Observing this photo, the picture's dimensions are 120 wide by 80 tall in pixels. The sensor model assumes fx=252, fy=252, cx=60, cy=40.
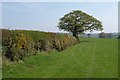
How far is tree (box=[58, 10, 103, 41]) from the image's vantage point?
221 feet

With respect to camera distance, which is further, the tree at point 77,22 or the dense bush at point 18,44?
the tree at point 77,22

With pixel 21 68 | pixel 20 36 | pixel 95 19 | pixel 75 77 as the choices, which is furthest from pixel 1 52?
pixel 95 19

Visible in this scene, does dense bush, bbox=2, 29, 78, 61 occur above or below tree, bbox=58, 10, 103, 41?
below

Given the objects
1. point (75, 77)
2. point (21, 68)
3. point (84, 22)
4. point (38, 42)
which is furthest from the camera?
point (84, 22)

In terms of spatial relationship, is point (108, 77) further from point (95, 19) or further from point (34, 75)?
point (95, 19)

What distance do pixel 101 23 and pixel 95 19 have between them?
2.72 m

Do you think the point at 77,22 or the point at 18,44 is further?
the point at 77,22

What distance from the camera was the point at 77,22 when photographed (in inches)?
2660

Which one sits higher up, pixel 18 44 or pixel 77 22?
pixel 77 22

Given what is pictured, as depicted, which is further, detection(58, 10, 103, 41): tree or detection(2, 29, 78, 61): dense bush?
detection(58, 10, 103, 41): tree

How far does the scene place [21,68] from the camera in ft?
40.0

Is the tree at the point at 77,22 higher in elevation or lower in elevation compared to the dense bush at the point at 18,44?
higher

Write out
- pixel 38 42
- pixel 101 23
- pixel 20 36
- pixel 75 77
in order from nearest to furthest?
1. pixel 75 77
2. pixel 20 36
3. pixel 38 42
4. pixel 101 23

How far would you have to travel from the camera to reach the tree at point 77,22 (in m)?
67.4
